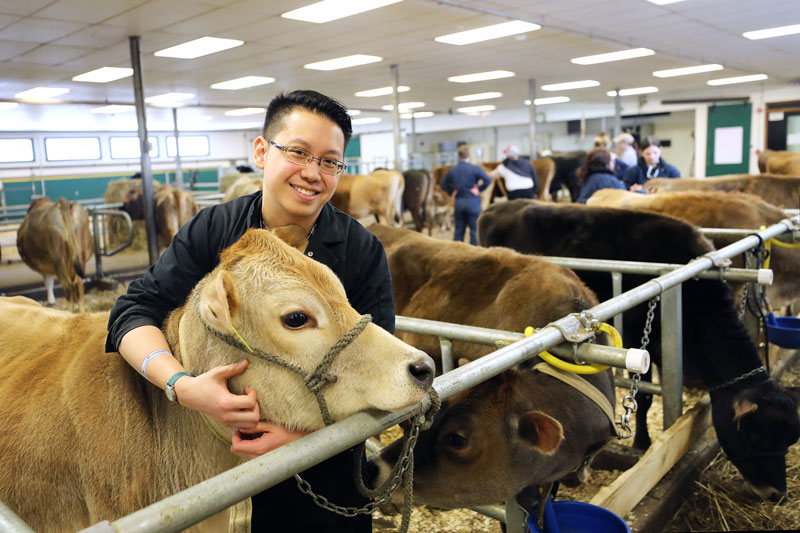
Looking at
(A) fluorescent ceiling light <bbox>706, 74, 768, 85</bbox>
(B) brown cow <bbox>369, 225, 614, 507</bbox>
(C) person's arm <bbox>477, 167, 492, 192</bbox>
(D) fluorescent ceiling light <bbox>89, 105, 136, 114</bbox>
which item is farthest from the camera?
(D) fluorescent ceiling light <bbox>89, 105, 136, 114</bbox>

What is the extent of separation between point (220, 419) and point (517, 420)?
1.21m

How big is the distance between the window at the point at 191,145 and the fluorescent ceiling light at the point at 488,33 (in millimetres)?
17365

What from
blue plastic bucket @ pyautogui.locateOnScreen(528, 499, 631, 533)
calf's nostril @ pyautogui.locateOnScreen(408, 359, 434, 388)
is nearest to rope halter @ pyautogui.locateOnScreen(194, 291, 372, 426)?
calf's nostril @ pyautogui.locateOnScreen(408, 359, 434, 388)

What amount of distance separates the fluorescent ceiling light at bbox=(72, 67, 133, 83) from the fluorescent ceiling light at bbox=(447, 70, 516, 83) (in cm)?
602

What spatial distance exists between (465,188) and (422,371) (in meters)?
8.36

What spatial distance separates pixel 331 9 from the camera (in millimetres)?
6867

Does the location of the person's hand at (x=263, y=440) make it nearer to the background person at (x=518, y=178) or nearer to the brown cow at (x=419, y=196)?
the background person at (x=518, y=178)

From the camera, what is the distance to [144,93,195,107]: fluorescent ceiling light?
13.6 meters

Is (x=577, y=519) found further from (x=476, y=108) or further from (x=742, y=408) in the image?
(x=476, y=108)

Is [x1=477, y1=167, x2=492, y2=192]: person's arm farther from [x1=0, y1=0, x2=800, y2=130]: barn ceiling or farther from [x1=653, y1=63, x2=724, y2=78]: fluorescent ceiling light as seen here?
[x1=653, y1=63, x2=724, y2=78]: fluorescent ceiling light

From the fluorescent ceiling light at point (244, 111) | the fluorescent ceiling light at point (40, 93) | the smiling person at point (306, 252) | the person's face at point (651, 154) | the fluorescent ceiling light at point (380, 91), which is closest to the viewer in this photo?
the smiling person at point (306, 252)

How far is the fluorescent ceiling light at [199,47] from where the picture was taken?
823cm

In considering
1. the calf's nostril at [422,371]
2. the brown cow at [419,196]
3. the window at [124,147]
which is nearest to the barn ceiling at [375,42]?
the brown cow at [419,196]

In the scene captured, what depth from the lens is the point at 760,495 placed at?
117 inches
